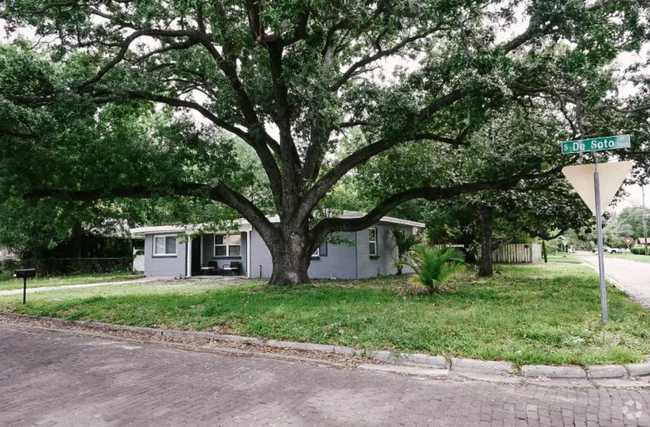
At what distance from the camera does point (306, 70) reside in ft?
37.9

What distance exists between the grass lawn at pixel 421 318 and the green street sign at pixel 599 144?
9.60ft

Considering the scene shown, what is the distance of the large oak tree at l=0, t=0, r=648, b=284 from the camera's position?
957cm

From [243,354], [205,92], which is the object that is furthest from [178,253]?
[243,354]

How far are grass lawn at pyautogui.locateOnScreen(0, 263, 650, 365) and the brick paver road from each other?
42.2 inches

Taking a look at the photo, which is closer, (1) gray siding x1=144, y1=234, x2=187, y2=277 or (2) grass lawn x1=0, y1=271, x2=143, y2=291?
(2) grass lawn x1=0, y1=271, x2=143, y2=291

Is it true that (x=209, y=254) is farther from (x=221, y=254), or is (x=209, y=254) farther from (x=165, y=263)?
(x=165, y=263)

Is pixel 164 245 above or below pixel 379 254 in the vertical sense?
above

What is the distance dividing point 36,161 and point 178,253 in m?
12.3

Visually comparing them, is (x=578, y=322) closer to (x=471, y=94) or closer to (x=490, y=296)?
(x=490, y=296)

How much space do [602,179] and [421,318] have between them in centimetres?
386

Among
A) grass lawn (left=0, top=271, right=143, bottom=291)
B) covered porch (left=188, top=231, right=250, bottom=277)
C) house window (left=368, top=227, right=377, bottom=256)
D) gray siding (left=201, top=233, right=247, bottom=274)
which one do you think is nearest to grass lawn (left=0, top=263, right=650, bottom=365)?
grass lawn (left=0, top=271, right=143, bottom=291)

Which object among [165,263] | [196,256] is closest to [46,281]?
[165,263]

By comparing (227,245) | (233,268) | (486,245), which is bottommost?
(233,268)

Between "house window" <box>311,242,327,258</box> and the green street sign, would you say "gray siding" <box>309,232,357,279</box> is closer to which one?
"house window" <box>311,242,327,258</box>
